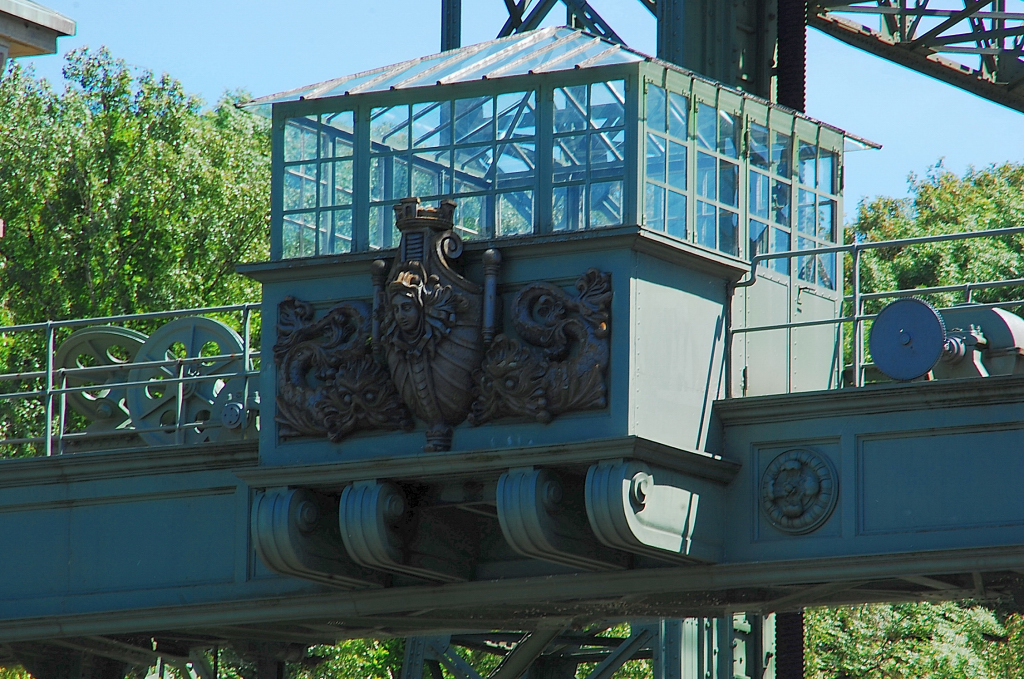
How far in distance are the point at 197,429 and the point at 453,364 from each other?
4.56 m

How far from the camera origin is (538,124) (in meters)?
17.4

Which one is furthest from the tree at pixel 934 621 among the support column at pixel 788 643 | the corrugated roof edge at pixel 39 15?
the corrugated roof edge at pixel 39 15

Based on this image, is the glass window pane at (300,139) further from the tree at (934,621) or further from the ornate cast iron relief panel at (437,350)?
the tree at (934,621)

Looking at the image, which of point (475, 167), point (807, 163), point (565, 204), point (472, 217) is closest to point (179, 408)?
point (472, 217)

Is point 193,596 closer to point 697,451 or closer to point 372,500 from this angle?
point 372,500

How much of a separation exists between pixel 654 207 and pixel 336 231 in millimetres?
2916

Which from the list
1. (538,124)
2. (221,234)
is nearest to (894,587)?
(538,124)

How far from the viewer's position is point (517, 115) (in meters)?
17.5

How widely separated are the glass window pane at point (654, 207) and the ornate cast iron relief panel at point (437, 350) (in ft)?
2.09

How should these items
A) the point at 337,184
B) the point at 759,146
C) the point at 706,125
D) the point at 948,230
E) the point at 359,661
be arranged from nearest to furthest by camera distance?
the point at 706,125 < the point at 337,184 < the point at 759,146 < the point at 359,661 < the point at 948,230

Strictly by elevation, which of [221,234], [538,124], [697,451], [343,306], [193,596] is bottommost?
[193,596]

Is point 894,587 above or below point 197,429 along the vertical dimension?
below

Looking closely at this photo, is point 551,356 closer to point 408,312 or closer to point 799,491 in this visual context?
point 408,312

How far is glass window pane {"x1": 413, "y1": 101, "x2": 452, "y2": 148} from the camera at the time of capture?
17.9m
